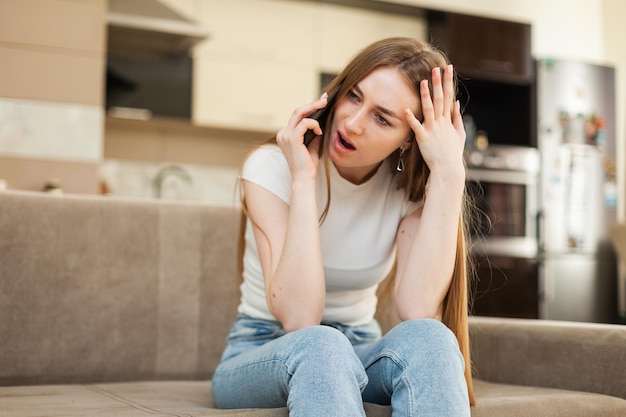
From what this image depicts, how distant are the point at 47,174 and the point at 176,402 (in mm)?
3018

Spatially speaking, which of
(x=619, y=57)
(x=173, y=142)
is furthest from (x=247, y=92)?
(x=619, y=57)

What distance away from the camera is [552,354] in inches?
68.4

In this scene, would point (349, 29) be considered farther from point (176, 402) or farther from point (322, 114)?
point (176, 402)

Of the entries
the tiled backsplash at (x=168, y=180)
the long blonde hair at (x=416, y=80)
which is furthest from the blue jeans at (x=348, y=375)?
the tiled backsplash at (x=168, y=180)

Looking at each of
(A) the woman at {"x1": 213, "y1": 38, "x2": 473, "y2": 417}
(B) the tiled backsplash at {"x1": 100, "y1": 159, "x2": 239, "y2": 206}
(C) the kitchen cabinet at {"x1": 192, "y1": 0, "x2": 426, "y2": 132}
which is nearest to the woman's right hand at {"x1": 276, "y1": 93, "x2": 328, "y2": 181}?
(A) the woman at {"x1": 213, "y1": 38, "x2": 473, "y2": 417}

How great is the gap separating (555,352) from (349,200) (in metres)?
0.56

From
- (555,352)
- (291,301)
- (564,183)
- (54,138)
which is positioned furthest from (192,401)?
(564,183)

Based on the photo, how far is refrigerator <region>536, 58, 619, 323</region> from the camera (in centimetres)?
544

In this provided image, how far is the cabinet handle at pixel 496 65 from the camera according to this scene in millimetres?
5469

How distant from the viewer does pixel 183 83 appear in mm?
4805

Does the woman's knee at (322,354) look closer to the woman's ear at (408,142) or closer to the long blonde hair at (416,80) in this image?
the long blonde hair at (416,80)

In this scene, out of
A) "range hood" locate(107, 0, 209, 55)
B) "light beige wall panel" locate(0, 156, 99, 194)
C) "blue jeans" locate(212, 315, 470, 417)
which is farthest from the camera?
"range hood" locate(107, 0, 209, 55)

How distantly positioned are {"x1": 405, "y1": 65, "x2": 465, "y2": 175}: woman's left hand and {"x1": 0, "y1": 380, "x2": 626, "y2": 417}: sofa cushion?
453 mm

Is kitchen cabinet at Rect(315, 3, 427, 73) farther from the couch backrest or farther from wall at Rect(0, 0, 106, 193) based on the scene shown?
the couch backrest
